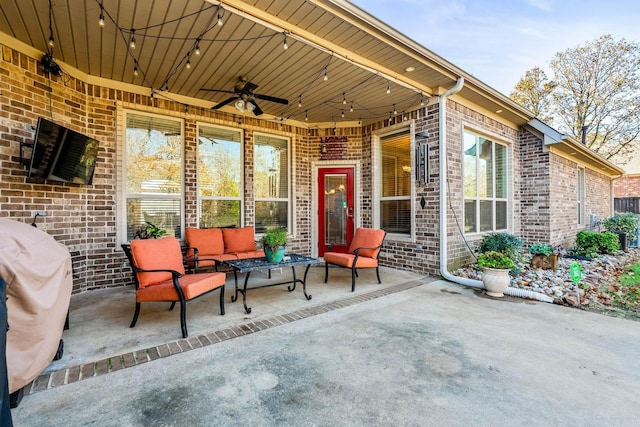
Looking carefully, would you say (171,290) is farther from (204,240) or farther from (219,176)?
(219,176)

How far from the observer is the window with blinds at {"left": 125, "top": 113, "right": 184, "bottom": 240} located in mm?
4531

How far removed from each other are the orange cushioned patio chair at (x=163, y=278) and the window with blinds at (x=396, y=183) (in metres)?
3.63

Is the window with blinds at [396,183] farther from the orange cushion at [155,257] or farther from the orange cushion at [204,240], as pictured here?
the orange cushion at [155,257]

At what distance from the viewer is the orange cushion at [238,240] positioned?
4.90m

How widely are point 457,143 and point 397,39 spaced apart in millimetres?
2378

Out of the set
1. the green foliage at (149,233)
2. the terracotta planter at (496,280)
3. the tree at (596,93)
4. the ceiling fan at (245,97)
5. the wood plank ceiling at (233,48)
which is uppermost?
the tree at (596,93)

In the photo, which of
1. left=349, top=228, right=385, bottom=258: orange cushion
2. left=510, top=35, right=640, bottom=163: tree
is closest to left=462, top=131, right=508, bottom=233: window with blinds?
left=349, top=228, right=385, bottom=258: orange cushion

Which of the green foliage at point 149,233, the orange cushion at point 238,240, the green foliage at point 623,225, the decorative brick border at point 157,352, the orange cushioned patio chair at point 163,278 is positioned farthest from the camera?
the green foliage at point 623,225

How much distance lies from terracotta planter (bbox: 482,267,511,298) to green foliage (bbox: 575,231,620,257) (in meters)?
4.32

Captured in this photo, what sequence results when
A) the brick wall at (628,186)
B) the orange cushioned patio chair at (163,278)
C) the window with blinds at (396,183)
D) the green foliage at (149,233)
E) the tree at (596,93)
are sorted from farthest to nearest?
the brick wall at (628,186), the tree at (596,93), the window with blinds at (396,183), the green foliage at (149,233), the orange cushioned patio chair at (163,278)

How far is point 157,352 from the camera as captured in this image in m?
2.34

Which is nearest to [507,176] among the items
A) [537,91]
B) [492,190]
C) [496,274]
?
[492,190]

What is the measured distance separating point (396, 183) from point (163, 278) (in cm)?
433

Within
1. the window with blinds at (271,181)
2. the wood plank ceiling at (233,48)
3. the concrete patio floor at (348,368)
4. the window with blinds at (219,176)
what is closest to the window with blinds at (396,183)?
the wood plank ceiling at (233,48)
